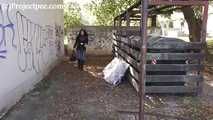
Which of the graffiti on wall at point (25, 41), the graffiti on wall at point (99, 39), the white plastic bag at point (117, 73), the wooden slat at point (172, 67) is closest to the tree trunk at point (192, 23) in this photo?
the graffiti on wall at point (99, 39)

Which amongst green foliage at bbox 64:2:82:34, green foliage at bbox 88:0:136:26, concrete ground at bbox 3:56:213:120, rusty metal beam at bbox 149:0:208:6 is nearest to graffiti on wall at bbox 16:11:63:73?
concrete ground at bbox 3:56:213:120

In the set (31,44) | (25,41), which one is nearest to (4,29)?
(25,41)

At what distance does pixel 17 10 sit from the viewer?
7.61 metres

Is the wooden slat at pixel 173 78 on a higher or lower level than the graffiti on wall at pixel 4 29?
lower

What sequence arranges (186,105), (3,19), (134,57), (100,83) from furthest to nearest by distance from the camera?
1. (100,83)
2. (134,57)
3. (186,105)
4. (3,19)

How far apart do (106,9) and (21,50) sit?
51.0 ft

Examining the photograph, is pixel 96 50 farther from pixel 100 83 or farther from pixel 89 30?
pixel 100 83

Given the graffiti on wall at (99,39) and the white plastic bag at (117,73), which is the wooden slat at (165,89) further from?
the graffiti on wall at (99,39)

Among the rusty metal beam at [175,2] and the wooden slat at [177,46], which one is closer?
the rusty metal beam at [175,2]

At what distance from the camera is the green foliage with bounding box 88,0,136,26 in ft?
72.4

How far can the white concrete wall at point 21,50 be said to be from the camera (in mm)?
6637

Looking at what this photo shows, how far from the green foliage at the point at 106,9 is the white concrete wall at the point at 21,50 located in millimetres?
10520

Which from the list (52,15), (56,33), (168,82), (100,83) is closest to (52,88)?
(100,83)

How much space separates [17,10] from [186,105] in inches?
172
